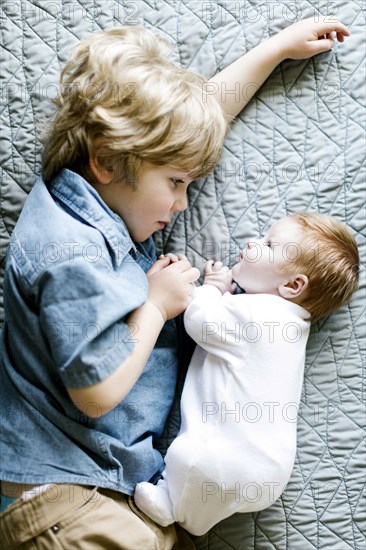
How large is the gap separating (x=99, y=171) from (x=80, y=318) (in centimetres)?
26

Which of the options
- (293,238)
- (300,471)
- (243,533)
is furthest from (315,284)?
(243,533)

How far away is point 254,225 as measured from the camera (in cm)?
129

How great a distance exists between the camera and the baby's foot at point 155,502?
1156mm

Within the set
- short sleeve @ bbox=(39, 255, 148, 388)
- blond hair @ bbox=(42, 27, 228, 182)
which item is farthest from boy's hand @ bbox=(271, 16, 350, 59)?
short sleeve @ bbox=(39, 255, 148, 388)

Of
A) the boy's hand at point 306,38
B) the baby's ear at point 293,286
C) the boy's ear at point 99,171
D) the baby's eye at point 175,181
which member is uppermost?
the boy's hand at point 306,38

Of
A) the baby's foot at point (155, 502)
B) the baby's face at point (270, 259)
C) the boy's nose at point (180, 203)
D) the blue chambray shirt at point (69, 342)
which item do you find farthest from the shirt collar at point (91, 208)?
the baby's foot at point (155, 502)

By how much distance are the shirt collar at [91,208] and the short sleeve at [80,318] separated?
3.1 inches

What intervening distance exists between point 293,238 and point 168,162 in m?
0.25

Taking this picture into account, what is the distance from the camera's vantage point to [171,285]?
1.19m

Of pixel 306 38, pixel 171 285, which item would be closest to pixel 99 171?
pixel 171 285

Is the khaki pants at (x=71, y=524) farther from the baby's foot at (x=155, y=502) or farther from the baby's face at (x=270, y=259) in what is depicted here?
the baby's face at (x=270, y=259)

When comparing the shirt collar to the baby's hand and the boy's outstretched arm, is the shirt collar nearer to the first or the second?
the baby's hand

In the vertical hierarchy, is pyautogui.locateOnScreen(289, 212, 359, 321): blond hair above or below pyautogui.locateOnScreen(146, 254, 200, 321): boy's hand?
above

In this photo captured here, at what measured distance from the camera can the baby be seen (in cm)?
114
